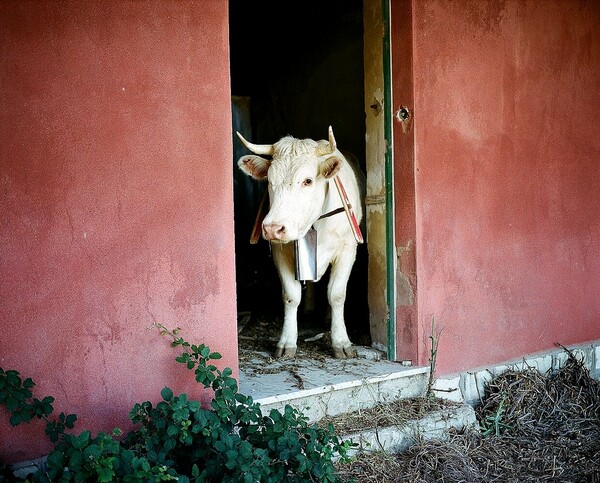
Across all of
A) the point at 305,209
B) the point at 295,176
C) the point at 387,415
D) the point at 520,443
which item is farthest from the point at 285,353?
the point at 520,443

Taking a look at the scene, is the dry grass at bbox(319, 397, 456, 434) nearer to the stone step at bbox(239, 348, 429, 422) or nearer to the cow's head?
the stone step at bbox(239, 348, 429, 422)

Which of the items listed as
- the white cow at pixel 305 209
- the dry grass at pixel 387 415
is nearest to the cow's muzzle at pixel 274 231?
the white cow at pixel 305 209

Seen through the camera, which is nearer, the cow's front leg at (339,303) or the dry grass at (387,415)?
the dry grass at (387,415)

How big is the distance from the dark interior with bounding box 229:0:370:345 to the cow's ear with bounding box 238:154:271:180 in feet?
5.12

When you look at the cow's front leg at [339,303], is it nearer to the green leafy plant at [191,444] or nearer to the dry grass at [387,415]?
the dry grass at [387,415]

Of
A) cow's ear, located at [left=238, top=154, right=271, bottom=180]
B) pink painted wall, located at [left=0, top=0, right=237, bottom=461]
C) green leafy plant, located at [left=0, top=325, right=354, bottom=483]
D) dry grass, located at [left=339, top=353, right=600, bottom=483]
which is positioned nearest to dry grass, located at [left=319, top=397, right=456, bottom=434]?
dry grass, located at [left=339, top=353, right=600, bottom=483]

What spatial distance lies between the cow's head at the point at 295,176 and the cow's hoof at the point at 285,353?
0.85 meters

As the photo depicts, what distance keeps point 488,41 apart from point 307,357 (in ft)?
8.38

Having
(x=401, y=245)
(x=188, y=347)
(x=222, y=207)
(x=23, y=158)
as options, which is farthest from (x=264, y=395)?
(x=23, y=158)

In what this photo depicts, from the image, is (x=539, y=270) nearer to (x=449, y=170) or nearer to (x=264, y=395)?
(x=449, y=170)

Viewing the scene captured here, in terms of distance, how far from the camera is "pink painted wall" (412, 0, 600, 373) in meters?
4.18

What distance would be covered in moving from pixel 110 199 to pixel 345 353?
2108 millimetres

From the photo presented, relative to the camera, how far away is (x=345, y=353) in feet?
14.6

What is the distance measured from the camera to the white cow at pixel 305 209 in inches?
155
